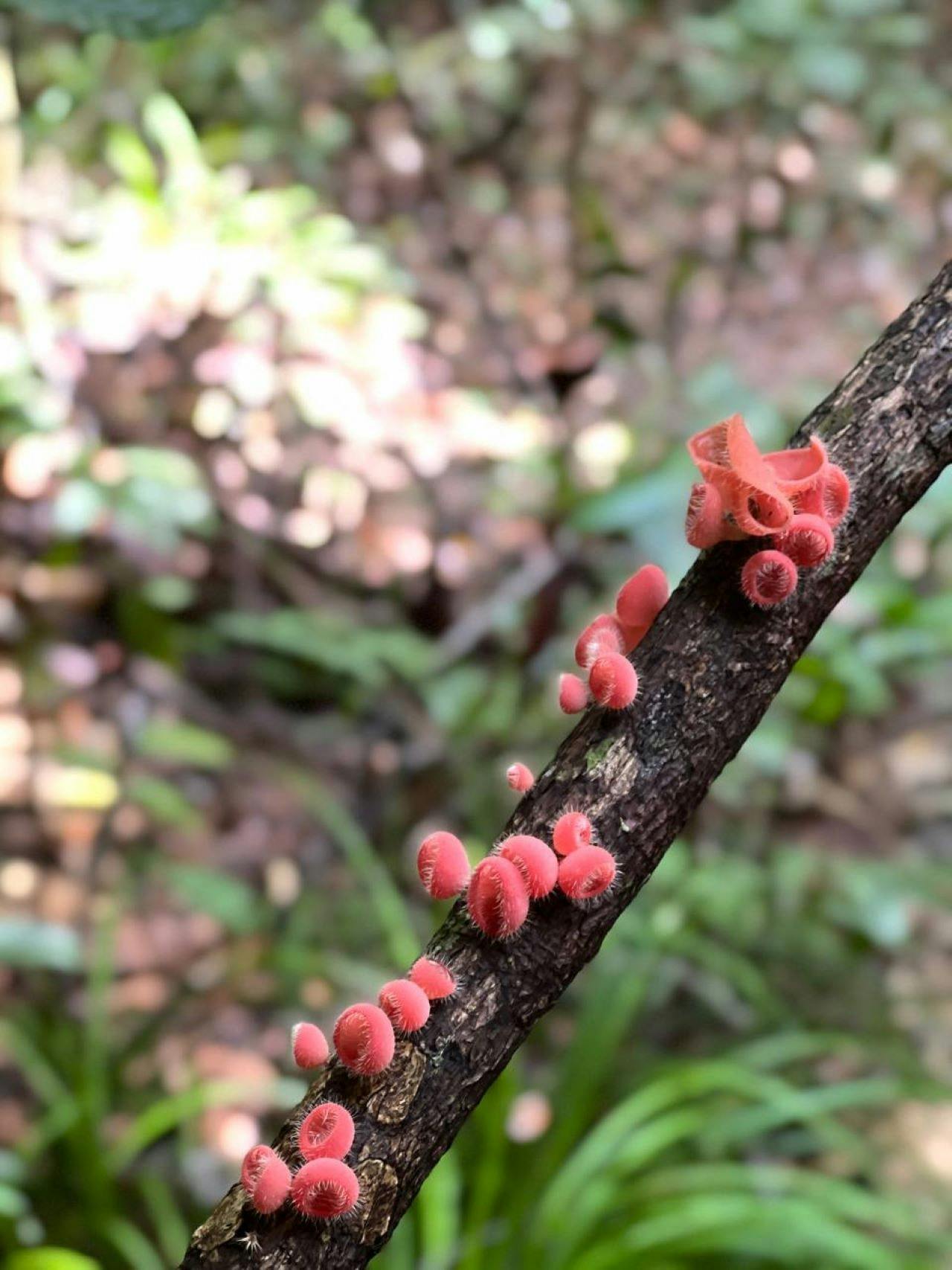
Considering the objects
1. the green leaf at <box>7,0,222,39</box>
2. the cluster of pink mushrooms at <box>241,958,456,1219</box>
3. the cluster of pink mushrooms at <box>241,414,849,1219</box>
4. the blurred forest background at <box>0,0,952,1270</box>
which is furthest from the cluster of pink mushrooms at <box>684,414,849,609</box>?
the blurred forest background at <box>0,0,952,1270</box>

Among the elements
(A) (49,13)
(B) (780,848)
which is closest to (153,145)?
(B) (780,848)

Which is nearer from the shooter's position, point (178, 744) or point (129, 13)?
point (129, 13)

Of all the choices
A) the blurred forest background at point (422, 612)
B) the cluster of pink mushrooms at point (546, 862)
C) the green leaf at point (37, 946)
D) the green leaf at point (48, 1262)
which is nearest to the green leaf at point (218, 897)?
the blurred forest background at point (422, 612)

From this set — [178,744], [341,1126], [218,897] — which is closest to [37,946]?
[218,897]

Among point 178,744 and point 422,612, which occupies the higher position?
point 422,612

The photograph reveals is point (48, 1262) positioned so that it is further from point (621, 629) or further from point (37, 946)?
point (621, 629)

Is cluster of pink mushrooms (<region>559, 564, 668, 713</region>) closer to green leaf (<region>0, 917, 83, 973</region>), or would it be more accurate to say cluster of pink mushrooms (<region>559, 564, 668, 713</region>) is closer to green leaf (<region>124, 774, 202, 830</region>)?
green leaf (<region>0, 917, 83, 973</region>)

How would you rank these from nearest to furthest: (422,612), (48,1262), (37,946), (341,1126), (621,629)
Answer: (341,1126) → (621,629) → (48,1262) → (37,946) → (422,612)
